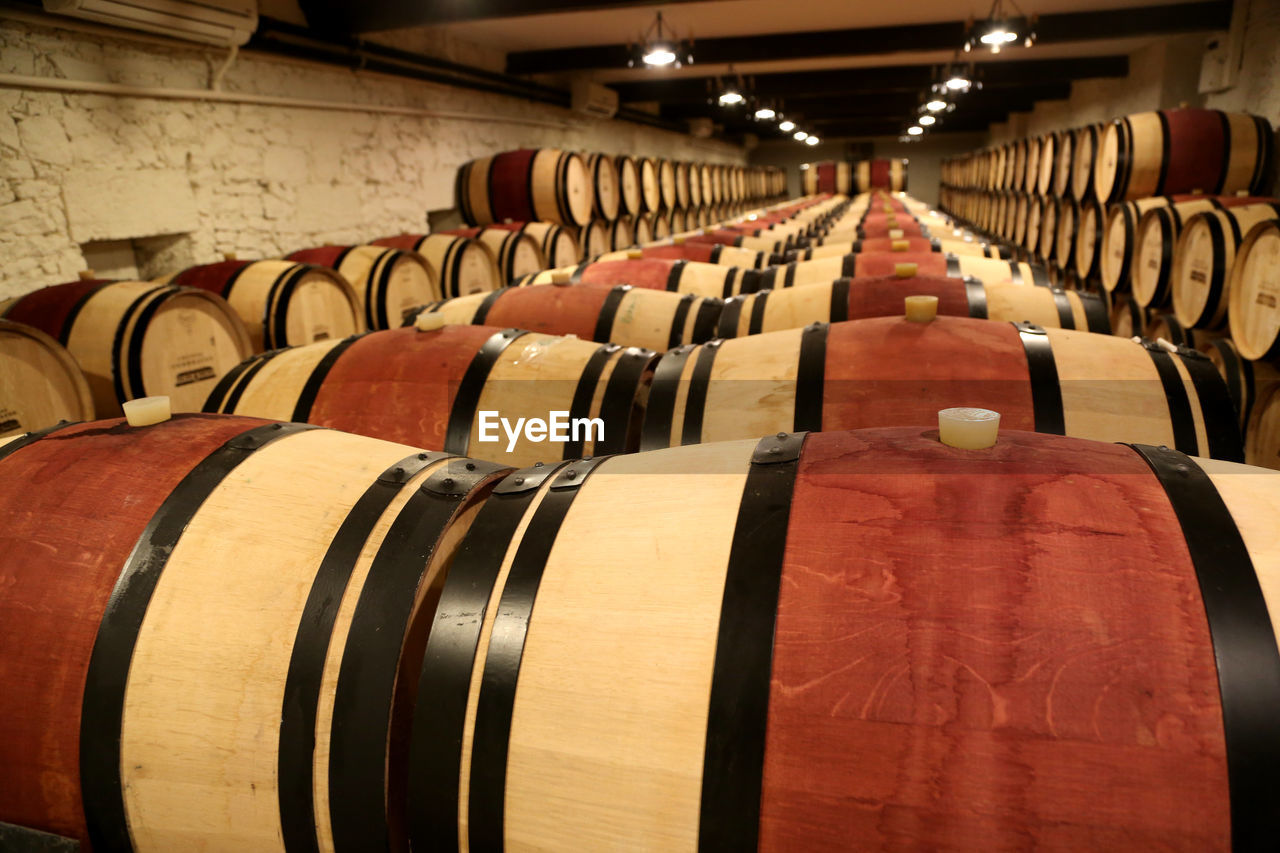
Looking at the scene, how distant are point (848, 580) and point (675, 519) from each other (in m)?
0.29

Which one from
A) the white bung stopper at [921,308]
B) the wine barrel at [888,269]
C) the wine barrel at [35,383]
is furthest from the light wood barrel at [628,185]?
→ the white bung stopper at [921,308]

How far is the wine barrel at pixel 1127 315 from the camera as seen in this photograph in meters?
5.81

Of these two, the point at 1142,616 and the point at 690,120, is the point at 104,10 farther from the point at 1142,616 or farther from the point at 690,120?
the point at 690,120

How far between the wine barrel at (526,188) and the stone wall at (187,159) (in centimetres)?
48

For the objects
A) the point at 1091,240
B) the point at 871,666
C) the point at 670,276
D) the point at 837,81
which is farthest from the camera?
the point at 837,81

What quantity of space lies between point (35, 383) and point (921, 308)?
344 cm

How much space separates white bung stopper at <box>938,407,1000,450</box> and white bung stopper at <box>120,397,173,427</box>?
5.11 feet

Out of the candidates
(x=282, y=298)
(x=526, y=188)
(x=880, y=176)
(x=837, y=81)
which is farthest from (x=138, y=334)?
(x=880, y=176)

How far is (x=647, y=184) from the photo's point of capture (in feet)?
37.7

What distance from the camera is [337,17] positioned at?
6699 mm

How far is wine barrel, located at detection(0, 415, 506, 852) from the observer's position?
1135 mm

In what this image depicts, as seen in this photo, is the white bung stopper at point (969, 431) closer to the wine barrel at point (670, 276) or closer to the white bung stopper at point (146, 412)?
the white bung stopper at point (146, 412)

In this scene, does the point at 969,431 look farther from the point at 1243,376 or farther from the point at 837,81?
the point at 837,81

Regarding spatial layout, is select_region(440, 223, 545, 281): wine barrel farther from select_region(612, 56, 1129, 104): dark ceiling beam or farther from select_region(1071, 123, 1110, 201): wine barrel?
select_region(612, 56, 1129, 104): dark ceiling beam
